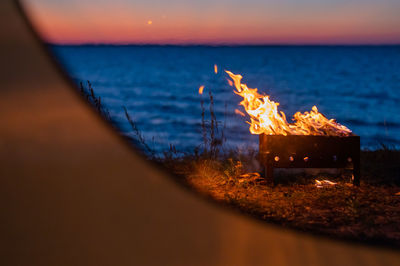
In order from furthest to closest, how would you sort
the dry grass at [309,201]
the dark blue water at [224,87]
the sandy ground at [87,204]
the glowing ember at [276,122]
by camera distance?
the dark blue water at [224,87]
the glowing ember at [276,122]
the dry grass at [309,201]
the sandy ground at [87,204]

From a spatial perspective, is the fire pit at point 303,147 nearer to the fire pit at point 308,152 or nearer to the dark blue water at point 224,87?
the fire pit at point 308,152

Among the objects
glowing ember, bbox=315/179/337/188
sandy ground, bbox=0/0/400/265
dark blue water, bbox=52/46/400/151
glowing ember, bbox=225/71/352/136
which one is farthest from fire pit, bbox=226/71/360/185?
dark blue water, bbox=52/46/400/151

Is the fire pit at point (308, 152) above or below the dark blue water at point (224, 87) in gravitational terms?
below

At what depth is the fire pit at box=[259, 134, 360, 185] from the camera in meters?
4.74

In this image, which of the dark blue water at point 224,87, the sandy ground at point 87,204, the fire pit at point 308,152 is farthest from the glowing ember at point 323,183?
the dark blue water at point 224,87

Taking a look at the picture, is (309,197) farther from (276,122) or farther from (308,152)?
(276,122)

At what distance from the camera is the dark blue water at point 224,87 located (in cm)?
1808

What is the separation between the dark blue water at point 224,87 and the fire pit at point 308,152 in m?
2.04

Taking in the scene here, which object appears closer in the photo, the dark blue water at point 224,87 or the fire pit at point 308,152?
the fire pit at point 308,152

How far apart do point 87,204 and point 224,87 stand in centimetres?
2834

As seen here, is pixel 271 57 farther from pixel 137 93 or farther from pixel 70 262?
pixel 70 262

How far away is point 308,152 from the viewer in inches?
188

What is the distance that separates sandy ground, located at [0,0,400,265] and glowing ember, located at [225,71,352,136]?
118 centimetres

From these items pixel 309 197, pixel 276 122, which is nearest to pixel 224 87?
pixel 276 122
